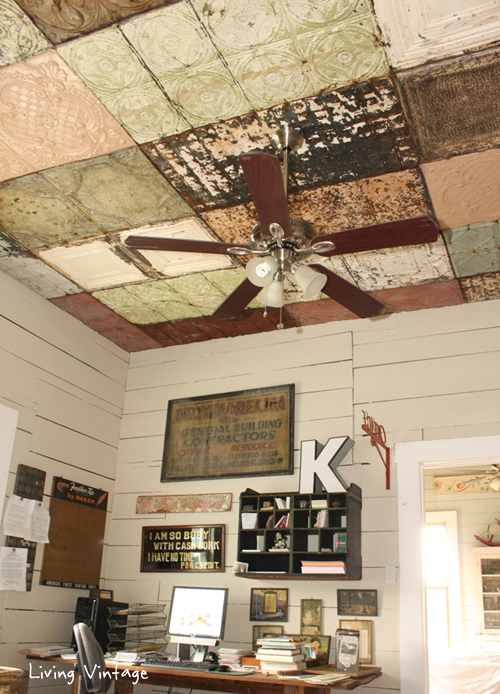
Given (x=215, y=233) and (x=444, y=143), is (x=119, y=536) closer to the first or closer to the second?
(x=215, y=233)

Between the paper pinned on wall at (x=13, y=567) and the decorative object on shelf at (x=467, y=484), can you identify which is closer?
the paper pinned on wall at (x=13, y=567)

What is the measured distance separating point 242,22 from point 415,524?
302cm

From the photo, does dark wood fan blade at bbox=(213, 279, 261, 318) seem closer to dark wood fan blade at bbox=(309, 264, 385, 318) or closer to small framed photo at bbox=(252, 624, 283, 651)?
dark wood fan blade at bbox=(309, 264, 385, 318)

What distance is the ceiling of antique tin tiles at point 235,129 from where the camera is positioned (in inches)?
95.3

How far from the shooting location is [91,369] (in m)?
4.93

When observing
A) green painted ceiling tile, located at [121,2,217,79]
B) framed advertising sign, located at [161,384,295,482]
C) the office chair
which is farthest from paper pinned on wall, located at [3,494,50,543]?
green painted ceiling tile, located at [121,2,217,79]

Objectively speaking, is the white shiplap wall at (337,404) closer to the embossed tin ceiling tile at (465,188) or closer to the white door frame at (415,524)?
the white door frame at (415,524)

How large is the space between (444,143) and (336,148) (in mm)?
516

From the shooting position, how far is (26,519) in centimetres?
404

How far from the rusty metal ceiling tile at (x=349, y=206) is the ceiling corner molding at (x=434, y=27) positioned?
2.36 feet

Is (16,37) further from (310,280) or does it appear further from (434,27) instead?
(434,27)

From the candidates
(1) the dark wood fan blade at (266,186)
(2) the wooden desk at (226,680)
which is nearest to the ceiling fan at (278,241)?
(1) the dark wood fan blade at (266,186)

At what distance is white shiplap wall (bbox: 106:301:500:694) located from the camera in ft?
12.9

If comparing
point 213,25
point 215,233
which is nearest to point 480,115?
point 213,25
